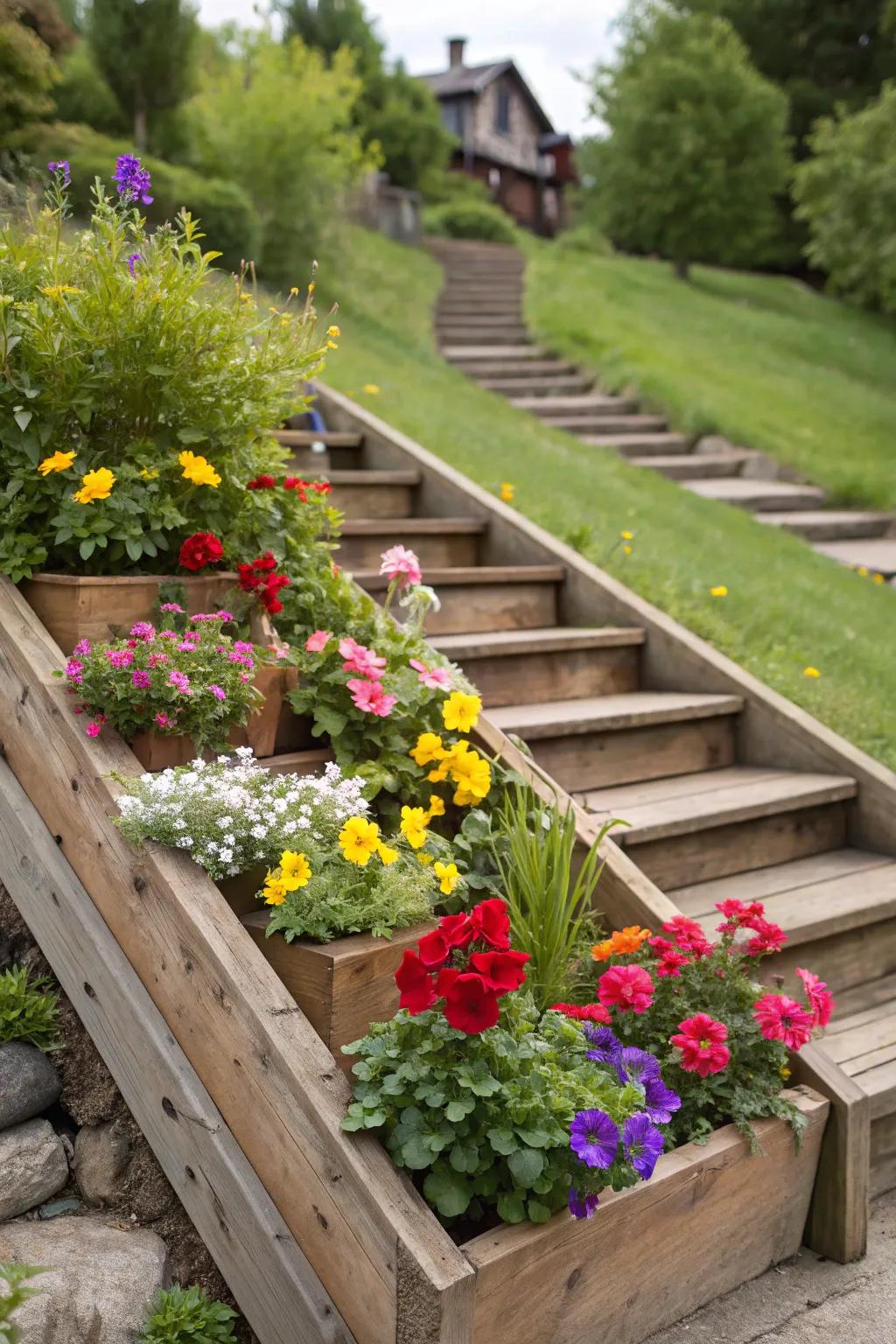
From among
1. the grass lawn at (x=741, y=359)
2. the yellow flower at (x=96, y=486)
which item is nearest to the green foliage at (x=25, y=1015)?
the yellow flower at (x=96, y=486)

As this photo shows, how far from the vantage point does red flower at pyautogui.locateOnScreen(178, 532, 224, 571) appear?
110 inches

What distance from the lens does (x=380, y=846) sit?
2.32 m

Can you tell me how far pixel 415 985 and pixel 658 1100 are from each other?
0.58 m

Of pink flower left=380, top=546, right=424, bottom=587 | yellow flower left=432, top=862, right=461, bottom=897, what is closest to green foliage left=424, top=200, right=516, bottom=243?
pink flower left=380, top=546, right=424, bottom=587

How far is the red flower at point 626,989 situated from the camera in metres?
2.39

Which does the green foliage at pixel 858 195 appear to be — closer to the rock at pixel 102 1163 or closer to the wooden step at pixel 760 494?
the wooden step at pixel 760 494

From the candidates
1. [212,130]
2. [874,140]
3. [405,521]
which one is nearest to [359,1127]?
[405,521]

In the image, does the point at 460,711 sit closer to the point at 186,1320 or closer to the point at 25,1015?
the point at 25,1015

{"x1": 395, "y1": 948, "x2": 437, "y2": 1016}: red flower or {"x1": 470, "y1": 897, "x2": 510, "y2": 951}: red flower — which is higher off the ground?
{"x1": 470, "y1": 897, "x2": 510, "y2": 951}: red flower

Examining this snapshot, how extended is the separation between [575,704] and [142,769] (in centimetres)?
182

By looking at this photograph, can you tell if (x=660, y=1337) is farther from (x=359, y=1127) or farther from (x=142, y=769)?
(x=142, y=769)

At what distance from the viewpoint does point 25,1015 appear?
2506 mm

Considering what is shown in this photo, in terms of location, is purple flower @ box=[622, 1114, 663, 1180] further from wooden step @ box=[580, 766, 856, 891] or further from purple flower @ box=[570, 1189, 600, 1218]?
wooden step @ box=[580, 766, 856, 891]

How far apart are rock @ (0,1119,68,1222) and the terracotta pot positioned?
1.07 meters
